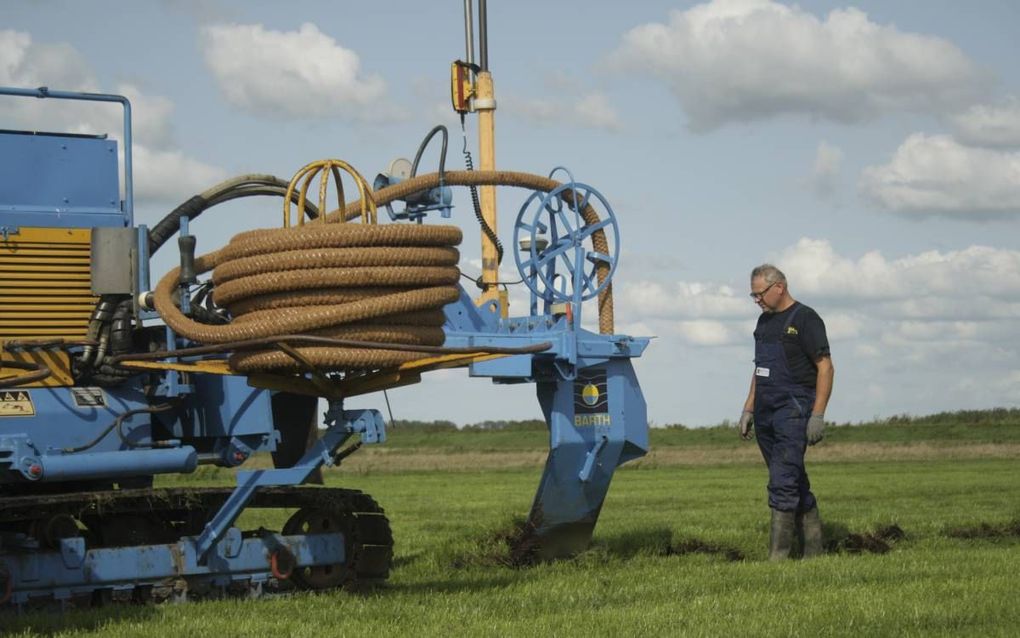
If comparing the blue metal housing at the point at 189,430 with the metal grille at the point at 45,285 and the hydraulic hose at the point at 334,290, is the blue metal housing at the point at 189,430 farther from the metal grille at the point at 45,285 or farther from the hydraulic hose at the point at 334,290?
the hydraulic hose at the point at 334,290

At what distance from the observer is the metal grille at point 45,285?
9.56m

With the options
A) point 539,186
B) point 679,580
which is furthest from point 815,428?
point 539,186

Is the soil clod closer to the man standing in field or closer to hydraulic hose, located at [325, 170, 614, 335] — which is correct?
the man standing in field

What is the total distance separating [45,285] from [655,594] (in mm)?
4441

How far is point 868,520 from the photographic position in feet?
46.6

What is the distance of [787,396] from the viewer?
11070 millimetres

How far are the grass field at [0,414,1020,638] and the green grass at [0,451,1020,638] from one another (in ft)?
0.06

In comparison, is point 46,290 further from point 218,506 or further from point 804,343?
point 804,343

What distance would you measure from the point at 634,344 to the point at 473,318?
55.0 inches

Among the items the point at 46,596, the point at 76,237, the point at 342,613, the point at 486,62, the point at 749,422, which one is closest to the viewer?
the point at 342,613

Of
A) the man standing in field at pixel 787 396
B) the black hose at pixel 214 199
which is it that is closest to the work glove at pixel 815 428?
the man standing in field at pixel 787 396

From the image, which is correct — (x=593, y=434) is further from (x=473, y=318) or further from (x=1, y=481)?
(x=1, y=481)

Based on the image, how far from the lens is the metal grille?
31.4ft

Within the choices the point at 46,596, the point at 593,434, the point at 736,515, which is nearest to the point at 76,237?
the point at 46,596
